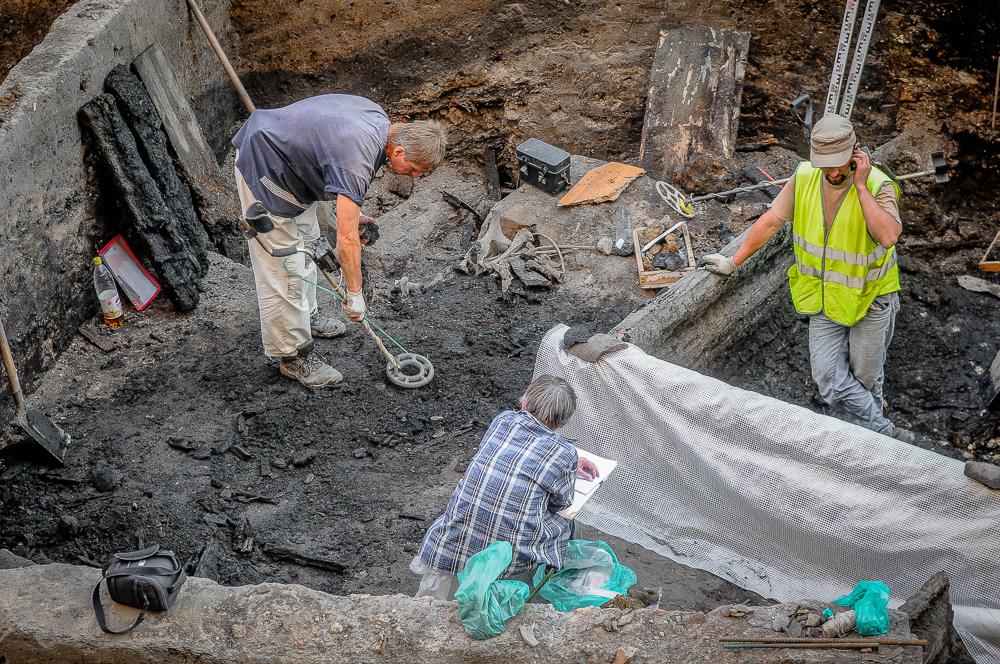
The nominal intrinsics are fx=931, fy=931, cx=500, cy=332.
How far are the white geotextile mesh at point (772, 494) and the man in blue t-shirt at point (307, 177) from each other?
3.73ft

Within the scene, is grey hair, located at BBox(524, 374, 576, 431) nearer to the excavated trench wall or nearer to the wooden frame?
the wooden frame

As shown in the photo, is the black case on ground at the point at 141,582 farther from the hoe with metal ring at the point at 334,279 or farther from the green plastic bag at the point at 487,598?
the hoe with metal ring at the point at 334,279

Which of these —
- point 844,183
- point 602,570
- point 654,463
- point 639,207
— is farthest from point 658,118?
point 602,570

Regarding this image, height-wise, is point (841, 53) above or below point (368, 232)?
above

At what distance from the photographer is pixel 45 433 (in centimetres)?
496

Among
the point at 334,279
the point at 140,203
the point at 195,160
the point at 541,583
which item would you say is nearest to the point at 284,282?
the point at 334,279

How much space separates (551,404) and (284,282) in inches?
86.1

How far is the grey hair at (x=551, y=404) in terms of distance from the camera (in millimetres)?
3678

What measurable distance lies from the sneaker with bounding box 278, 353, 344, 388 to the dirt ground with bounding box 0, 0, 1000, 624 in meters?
0.08

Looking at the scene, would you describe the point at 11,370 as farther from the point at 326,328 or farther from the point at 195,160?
the point at 195,160

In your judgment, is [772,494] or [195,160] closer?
[772,494]

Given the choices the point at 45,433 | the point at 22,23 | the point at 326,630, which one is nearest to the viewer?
the point at 326,630

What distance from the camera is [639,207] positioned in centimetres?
652

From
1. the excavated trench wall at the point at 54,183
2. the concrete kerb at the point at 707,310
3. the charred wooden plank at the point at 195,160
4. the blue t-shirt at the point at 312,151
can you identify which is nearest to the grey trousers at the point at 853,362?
the concrete kerb at the point at 707,310
